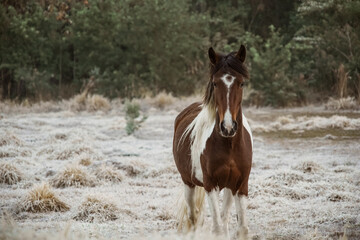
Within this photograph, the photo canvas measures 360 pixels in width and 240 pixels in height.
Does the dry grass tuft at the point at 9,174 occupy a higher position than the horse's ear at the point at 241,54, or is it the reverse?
the horse's ear at the point at 241,54

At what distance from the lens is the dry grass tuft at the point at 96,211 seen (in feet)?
16.3

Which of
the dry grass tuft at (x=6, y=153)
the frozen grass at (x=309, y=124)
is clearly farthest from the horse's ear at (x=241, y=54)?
the frozen grass at (x=309, y=124)

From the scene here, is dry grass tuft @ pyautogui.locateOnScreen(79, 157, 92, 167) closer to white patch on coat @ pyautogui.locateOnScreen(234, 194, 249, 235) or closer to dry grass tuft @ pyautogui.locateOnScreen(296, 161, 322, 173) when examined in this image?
dry grass tuft @ pyautogui.locateOnScreen(296, 161, 322, 173)

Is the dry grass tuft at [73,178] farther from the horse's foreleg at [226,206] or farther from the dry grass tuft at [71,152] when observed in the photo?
the horse's foreleg at [226,206]

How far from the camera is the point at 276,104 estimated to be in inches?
628

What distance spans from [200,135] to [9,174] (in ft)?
12.5

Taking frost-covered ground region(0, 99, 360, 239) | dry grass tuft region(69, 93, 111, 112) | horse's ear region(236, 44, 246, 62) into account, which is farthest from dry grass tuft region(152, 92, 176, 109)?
horse's ear region(236, 44, 246, 62)

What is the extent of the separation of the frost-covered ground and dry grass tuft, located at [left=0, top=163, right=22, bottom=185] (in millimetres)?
68

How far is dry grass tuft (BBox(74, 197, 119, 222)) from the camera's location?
4.96 metres

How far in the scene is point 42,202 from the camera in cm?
530

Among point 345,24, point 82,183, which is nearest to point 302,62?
point 345,24

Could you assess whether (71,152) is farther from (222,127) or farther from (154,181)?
(222,127)

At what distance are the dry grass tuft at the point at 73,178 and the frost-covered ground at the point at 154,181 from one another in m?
0.01

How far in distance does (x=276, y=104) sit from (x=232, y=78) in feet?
42.2
